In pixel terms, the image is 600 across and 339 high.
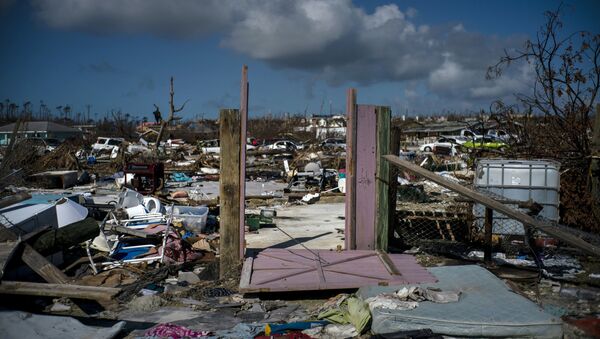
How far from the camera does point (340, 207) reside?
1328cm

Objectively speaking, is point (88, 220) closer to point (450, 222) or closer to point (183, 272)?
point (183, 272)

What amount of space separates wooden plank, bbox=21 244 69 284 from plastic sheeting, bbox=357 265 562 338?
3697mm

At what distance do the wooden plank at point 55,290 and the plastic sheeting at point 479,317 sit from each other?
279cm

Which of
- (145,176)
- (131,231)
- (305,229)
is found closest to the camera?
(131,231)

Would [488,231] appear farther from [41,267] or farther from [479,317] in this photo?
[41,267]

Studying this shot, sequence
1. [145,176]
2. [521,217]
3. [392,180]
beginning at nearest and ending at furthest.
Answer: [521,217], [392,180], [145,176]

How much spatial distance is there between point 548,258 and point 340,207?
21.9 feet

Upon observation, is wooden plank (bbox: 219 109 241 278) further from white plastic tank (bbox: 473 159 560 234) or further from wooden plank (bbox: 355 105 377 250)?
white plastic tank (bbox: 473 159 560 234)

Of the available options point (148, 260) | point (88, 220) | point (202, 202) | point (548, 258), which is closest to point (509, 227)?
point (548, 258)

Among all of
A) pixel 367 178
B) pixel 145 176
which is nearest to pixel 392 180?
pixel 367 178

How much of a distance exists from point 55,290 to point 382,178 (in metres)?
4.24

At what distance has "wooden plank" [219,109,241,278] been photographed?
6309 mm

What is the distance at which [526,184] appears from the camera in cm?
784

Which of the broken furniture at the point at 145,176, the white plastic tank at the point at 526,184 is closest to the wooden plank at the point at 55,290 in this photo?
the white plastic tank at the point at 526,184
